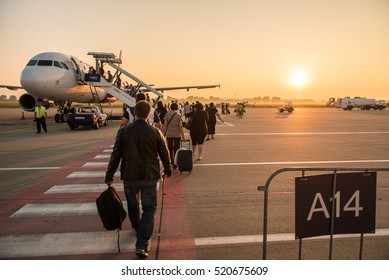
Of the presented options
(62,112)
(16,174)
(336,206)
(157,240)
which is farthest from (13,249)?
(62,112)

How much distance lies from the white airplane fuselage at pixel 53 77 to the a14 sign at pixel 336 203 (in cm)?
2023

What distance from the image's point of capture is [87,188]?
7.45 meters

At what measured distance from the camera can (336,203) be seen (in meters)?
3.70

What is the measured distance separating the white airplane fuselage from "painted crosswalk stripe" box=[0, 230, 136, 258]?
1774cm

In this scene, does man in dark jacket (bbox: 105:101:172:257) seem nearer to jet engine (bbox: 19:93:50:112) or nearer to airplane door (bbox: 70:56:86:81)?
airplane door (bbox: 70:56:86:81)

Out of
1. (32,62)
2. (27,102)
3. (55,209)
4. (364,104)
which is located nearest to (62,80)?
(32,62)

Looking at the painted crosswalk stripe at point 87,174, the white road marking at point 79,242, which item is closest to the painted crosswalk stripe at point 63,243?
the white road marking at point 79,242

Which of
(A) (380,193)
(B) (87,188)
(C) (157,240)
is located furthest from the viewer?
(B) (87,188)

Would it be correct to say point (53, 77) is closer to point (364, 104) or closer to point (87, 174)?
point (87, 174)

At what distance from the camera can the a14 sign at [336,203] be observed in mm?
3629

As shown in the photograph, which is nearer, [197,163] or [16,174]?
[16,174]

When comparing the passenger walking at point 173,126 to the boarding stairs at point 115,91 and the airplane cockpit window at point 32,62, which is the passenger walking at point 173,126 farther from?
the airplane cockpit window at point 32,62
